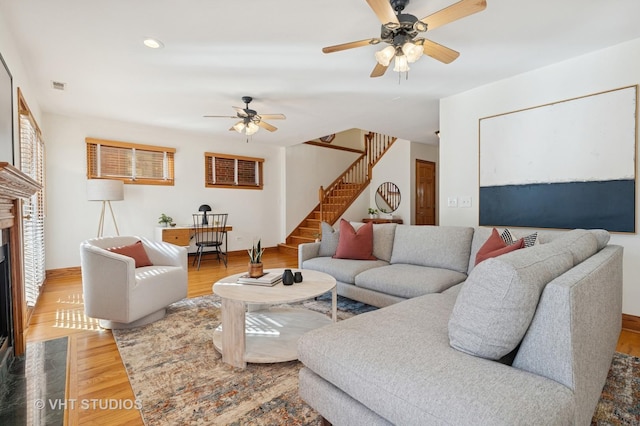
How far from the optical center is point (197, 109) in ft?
14.1

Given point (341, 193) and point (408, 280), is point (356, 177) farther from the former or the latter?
point (408, 280)

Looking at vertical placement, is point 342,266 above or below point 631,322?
above

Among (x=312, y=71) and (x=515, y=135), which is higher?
(x=312, y=71)

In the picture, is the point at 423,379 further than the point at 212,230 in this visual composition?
No

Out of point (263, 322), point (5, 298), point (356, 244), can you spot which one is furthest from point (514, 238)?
point (5, 298)

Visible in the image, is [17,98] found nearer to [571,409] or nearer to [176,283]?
[176,283]

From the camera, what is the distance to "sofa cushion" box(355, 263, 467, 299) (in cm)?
252

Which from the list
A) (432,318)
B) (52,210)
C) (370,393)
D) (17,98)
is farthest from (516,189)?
(52,210)

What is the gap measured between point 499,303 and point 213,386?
63.8 inches

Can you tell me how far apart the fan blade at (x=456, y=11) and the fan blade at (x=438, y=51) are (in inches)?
8.8

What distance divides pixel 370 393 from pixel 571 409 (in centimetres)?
62

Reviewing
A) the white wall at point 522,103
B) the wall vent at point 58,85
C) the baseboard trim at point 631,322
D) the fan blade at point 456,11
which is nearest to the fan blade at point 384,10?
the fan blade at point 456,11

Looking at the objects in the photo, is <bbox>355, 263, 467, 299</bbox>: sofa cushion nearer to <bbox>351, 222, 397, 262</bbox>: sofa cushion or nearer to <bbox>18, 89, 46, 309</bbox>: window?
<bbox>351, 222, 397, 262</bbox>: sofa cushion

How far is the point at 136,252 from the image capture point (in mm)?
3053
